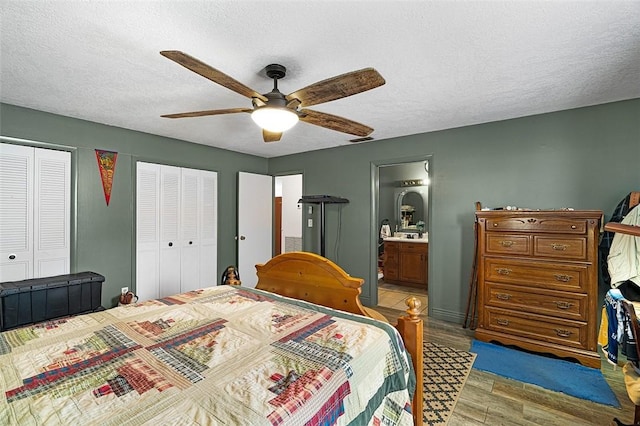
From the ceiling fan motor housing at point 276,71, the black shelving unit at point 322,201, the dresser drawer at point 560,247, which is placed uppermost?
the ceiling fan motor housing at point 276,71

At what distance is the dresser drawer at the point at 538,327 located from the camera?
2598 mm

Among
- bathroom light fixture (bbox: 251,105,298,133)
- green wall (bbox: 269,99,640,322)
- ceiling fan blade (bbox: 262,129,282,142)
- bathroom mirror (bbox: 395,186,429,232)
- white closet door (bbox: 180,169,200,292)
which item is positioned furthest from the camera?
bathroom mirror (bbox: 395,186,429,232)

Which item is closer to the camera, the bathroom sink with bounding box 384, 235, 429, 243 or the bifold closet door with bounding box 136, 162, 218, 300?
the bifold closet door with bounding box 136, 162, 218, 300

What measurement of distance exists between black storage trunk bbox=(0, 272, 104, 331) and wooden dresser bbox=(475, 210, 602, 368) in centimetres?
406

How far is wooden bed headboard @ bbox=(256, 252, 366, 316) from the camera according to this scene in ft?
6.82

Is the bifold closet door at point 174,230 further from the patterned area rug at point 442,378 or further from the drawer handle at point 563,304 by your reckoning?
the drawer handle at point 563,304

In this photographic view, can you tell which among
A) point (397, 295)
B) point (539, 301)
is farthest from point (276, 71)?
point (397, 295)

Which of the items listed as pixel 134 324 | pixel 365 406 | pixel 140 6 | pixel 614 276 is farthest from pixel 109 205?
pixel 614 276

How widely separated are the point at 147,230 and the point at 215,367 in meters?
3.14

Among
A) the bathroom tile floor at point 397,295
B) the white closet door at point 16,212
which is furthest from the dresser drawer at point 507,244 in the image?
the white closet door at point 16,212

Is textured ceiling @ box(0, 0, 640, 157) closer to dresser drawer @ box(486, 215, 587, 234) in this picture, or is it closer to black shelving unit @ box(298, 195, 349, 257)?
dresser drawer @ box(486, 215, 587, 234)

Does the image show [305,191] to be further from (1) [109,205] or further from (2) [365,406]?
(2) [365,406]

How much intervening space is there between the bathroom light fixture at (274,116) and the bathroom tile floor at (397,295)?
10.8ft

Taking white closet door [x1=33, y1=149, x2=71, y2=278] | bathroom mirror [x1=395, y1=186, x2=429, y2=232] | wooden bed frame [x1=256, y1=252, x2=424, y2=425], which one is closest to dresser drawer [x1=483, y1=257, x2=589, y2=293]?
wooden bed frame [x1=256, y1=252, x2=424, y2=425]
